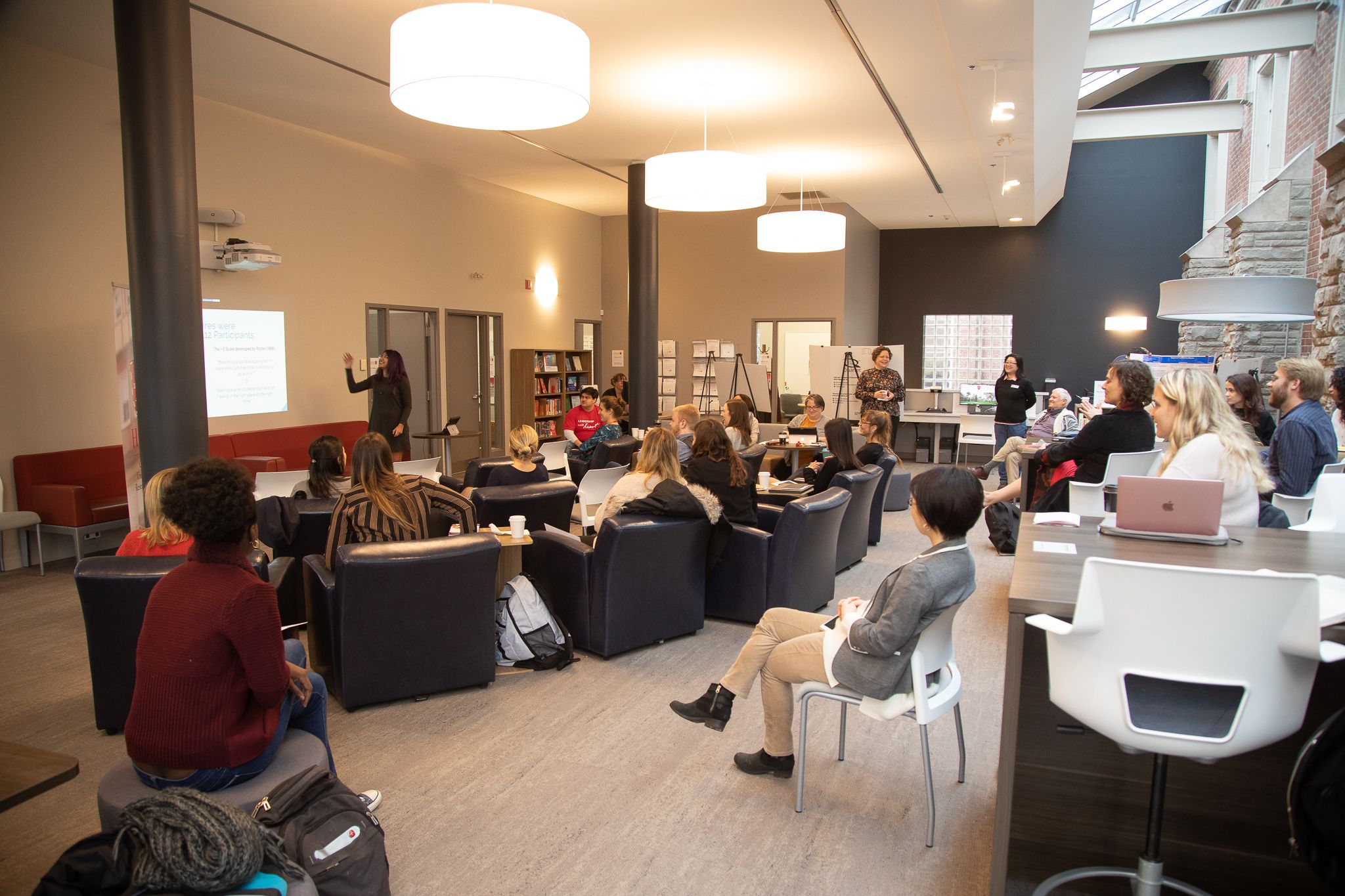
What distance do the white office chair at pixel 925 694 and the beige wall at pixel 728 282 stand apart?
1067 centimetres

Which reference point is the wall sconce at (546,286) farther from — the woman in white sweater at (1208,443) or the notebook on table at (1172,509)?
the notebook on table at (1172,509)

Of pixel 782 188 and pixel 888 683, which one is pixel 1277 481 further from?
pixel 782 188

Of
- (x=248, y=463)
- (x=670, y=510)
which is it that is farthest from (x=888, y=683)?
(x=248, y=463)

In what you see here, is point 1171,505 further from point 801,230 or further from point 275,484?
point 801,230

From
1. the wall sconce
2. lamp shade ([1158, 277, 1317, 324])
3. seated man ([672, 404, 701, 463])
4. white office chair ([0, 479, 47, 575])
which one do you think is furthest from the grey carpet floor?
the wall sconce

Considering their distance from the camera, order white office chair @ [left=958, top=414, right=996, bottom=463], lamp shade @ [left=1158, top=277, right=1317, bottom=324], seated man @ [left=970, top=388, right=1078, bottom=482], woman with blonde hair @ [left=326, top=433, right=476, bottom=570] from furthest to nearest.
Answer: white office chair @ [left=958, top=414, right=996, bottom=463], seated man @ [left=970, top=388, right=1078, bottom=482], lamp shade @ [left=1158, top=277, right=1317, bottom=324], woman with blonde hair @ [left=326, top=433, right=476, bottom=570]

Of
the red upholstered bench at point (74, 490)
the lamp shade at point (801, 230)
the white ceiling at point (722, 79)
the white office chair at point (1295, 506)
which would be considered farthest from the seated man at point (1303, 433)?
the red upholstered bench at point (74, 490)

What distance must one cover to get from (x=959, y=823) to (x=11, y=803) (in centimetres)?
266

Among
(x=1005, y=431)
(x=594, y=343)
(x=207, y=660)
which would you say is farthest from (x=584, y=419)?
(x=207, y=660)

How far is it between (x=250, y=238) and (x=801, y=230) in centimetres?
520

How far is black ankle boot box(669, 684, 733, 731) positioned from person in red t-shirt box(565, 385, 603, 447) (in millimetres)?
5733

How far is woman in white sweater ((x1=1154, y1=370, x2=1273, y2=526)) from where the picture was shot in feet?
11.3

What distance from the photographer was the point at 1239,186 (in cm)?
1286

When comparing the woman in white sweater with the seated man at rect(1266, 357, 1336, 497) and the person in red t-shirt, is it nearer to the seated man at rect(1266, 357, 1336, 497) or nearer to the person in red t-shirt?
the seated man at rect(1266, 357, 1336, 497)
